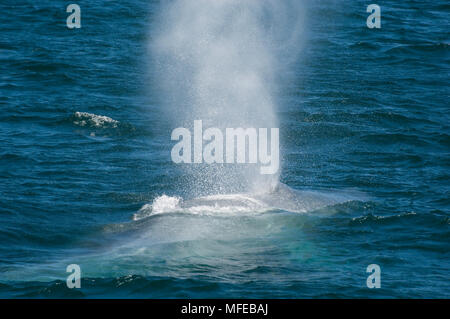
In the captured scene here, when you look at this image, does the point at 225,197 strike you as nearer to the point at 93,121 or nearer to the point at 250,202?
the point at 250,202

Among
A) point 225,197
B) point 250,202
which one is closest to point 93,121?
point 225,197

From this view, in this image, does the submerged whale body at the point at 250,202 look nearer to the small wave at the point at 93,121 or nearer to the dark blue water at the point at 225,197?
the dark blue water at the point at 225,197

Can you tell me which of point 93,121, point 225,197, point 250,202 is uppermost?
point 93,121

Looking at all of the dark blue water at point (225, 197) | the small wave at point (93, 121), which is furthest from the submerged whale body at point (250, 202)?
the small wave at point (93, 121)

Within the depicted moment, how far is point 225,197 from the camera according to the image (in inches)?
1455

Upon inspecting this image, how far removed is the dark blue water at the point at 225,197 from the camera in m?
29.2

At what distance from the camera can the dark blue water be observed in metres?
29.2

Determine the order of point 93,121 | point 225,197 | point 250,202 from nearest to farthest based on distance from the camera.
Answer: point 250,202, point 225,197, point 93,121

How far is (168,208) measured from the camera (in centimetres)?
3600

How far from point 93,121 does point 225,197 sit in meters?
14.1

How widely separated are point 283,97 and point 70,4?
1067 inches

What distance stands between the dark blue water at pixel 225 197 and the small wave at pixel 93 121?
11 centimetres

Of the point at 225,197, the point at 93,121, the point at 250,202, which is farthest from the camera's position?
the point at 93,121
